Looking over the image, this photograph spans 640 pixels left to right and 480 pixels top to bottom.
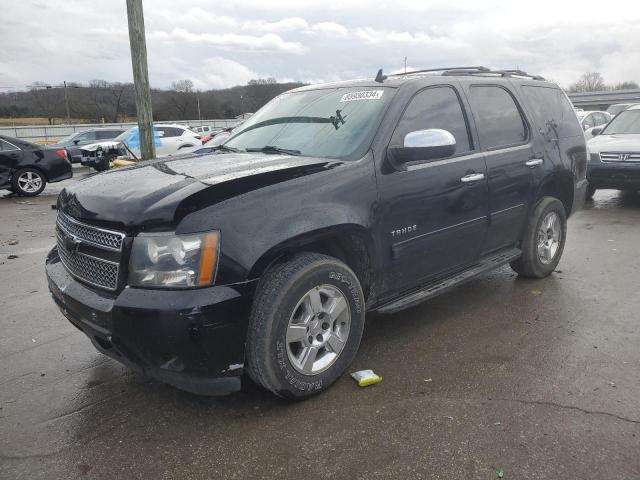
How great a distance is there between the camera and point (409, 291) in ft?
12.3

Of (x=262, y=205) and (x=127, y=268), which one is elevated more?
(x=262, y=205)

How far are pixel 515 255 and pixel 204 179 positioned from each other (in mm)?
2965

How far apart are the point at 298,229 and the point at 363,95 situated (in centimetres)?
145

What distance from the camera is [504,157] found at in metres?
4.34

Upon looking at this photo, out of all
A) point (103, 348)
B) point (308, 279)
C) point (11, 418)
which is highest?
point (308, 279)

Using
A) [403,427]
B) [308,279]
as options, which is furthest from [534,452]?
[308,279]

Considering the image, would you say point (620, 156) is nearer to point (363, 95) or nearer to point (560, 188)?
point (560, 188)

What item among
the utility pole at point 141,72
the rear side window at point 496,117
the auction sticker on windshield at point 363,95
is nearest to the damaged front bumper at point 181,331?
the auction sticker on windshield at point 363,95

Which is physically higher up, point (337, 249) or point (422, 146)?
point (422, 146)

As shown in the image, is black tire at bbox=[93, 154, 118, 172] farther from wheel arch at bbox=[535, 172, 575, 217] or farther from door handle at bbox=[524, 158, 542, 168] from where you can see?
door handle at bbox=[524, 158, 542, 168]

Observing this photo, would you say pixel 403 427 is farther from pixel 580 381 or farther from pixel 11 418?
pixel 11 418

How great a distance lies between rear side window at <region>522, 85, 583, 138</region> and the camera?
16.2ft

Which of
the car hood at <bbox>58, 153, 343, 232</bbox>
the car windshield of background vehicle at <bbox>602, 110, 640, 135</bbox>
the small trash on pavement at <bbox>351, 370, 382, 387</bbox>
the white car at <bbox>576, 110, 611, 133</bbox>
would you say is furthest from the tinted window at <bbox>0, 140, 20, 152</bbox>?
the white car at <bbox>576, 110, 611, 133</bbox>

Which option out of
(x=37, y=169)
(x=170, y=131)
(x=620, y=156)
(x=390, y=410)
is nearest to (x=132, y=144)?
(x=170, y=131)
